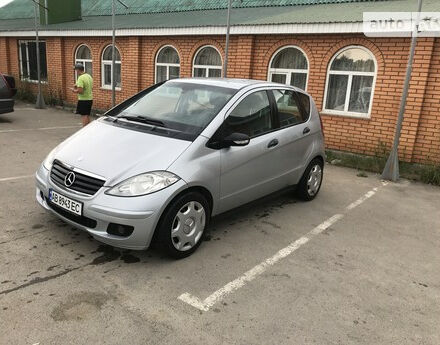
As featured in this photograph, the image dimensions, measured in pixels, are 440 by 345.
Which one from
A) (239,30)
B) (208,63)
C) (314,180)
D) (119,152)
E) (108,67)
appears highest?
(239,30)

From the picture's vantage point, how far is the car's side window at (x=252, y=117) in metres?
4.23

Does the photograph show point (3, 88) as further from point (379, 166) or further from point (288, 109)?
point (379, 166)

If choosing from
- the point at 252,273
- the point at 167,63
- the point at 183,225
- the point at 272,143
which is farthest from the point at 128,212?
the point at 167,63

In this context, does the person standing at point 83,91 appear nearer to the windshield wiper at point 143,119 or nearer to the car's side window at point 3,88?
the car's side window at point 3,88

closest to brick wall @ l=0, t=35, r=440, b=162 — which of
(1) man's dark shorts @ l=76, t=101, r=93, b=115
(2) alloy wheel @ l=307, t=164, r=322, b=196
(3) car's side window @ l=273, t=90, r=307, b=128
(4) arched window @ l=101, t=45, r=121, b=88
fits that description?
(4) arched window @ l=101, t=45, r=121, b=88

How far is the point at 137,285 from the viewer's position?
3.31 m

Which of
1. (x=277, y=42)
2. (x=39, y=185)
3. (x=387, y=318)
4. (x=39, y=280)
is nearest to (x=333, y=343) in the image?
(x=387, y=318)

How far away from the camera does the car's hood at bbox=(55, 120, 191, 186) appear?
354cm

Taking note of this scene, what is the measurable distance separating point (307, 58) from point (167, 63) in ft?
15.7

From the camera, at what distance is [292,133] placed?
511cm

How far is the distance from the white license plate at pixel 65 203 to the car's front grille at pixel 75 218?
5 cm

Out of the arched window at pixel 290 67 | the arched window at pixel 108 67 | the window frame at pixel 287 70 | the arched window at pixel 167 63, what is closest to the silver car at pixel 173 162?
the window frame at pixel 287 70

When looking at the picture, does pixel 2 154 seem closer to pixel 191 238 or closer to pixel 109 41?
pixel 191 238

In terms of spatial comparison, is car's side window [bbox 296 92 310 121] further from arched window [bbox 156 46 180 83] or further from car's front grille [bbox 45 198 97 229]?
arched window [bbox 156 46 180 83]
